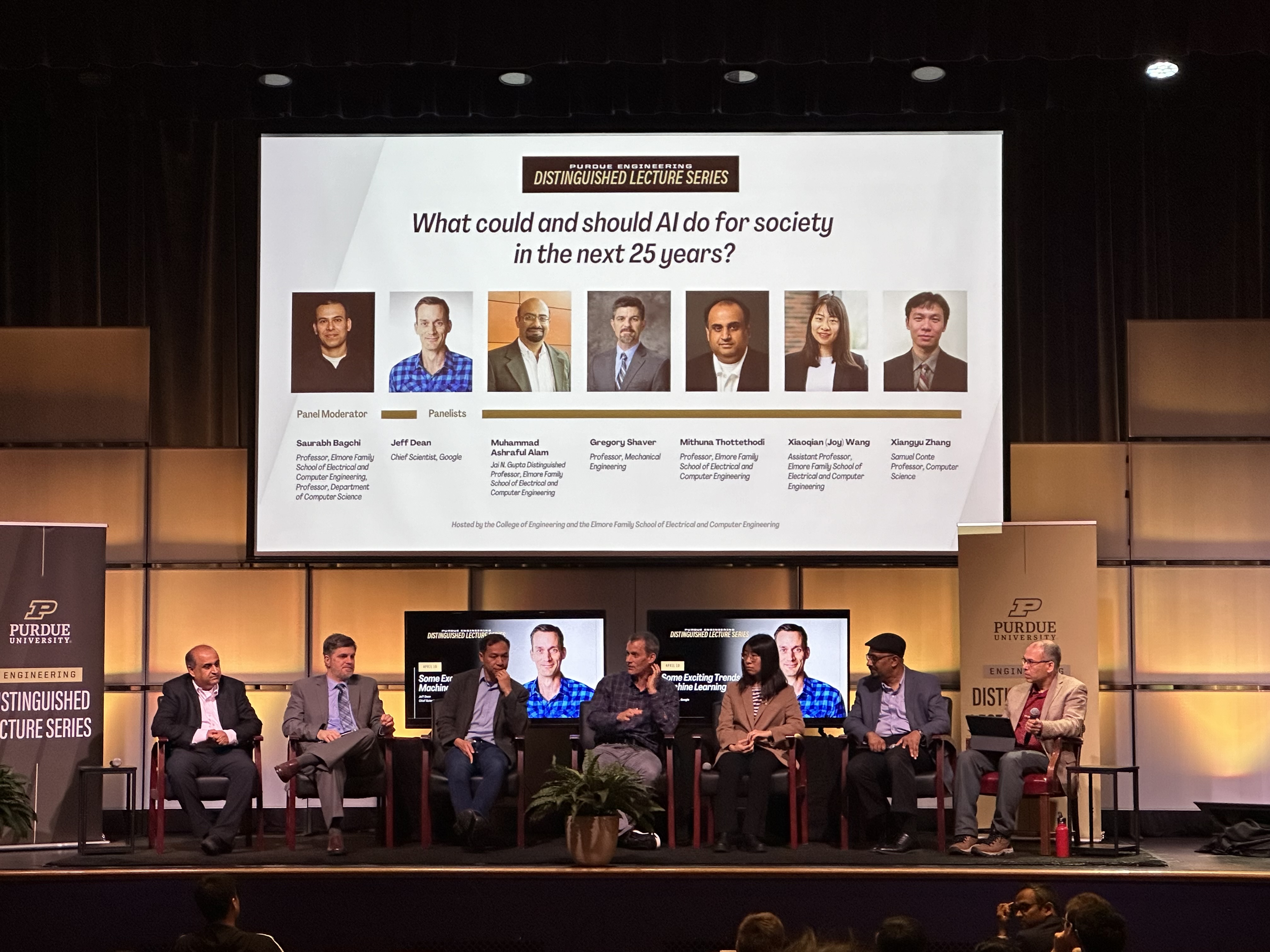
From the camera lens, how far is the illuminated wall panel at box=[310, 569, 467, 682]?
26.1 ft

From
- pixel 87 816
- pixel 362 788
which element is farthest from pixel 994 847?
pixel 87 816

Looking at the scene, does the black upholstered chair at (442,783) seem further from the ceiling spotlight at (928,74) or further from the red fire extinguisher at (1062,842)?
the ceiling spotlight at (928,74)

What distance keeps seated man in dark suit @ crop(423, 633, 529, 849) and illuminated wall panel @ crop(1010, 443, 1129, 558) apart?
9.75 feet

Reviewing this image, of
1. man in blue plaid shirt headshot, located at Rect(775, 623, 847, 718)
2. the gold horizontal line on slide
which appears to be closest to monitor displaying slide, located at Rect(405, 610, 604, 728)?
man in blue plaid shirt headshot, located at Rect(775, 623, 847, 718)

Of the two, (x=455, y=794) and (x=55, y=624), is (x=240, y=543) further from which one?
(x=455, y=794)

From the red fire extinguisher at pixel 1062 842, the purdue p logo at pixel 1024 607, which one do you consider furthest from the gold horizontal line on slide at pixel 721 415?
the red fire extinguisher at pixel 1062 842

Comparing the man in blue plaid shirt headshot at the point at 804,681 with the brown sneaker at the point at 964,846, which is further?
the man in blue plaid shirt headshot at the point at 804,681

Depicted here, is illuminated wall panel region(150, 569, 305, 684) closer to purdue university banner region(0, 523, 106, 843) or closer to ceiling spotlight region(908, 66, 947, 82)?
purdue university banner region(0, 523, 106, 843)

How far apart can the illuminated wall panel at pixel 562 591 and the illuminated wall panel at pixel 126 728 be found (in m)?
1.90

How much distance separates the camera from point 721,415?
777 centimetres

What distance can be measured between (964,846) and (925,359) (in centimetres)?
267

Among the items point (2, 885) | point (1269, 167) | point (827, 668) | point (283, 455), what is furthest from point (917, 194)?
point (2, 885)

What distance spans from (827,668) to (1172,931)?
2.11m

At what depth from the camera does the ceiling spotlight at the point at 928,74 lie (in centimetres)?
765
